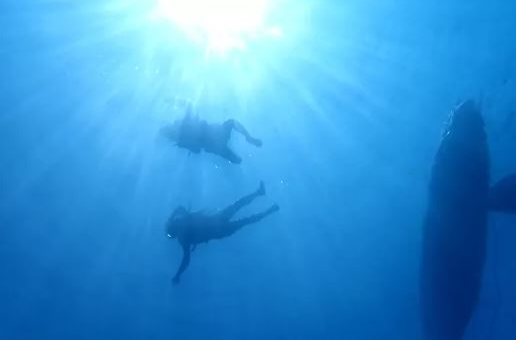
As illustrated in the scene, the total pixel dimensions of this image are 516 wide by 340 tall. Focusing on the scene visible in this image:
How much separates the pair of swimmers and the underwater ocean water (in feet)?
17.8

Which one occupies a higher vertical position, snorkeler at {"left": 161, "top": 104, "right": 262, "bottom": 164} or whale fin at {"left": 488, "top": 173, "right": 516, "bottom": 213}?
snorkeler at {"left": 161, "top": 104, "right": 262, "bottom": 164}

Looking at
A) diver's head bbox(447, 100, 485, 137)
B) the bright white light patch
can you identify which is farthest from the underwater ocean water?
diver's head bbox(447, 100, 485, 137)

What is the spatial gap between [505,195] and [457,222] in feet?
3.93

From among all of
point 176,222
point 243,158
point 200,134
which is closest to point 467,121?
point 200,134

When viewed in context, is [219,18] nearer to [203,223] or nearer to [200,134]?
[200,134]

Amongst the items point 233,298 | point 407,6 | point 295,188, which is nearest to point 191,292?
point 233,298

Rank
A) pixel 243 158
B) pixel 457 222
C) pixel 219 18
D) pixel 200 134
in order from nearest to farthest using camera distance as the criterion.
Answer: pixel 200 134, pixel 457 222, pixel 219 18, pixel 243 158

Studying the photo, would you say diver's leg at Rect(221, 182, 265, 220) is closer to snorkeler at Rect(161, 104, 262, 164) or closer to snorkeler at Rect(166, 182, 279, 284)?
snorkeler at Rect(166, 182, 279, 284)

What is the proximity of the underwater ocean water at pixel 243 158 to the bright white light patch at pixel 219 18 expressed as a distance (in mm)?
50

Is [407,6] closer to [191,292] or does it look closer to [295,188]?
[295,188]

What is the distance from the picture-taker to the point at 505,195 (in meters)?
8.83

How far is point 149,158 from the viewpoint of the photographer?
20406mm

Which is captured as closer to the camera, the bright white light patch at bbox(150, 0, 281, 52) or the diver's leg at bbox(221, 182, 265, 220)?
the diver's leg at bbox(221, 182, 265, 220)

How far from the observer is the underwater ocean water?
15.2 meters
